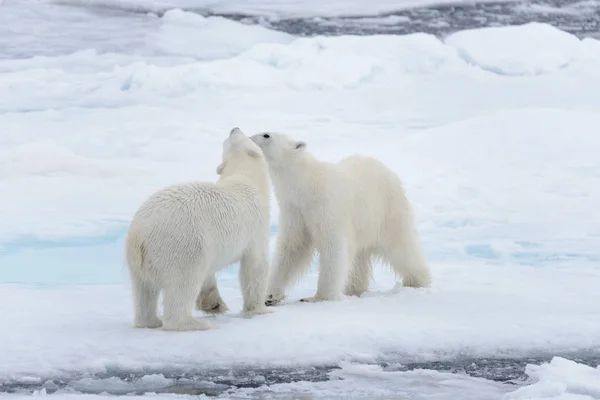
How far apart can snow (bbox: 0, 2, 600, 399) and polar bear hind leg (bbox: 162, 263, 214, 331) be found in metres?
0.12

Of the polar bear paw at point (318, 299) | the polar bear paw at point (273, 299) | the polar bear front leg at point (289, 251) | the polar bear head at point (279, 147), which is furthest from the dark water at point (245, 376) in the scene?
the polar bear head at point (279, 147)

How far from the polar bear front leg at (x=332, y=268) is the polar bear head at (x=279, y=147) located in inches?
22.9

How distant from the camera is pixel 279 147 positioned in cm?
594

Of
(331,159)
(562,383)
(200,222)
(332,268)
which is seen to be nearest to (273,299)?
(332,268)

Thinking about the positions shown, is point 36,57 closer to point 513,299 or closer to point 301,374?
point 513,299

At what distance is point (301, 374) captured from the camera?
13.8ft

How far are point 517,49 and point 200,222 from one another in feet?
32.7

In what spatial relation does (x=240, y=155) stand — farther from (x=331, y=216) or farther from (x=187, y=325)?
Answer: (x=187, y=325)

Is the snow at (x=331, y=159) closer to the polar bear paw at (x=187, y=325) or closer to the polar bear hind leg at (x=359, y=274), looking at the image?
the polar bear paw at (x=187, y=325)

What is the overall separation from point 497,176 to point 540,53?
12.0 ft

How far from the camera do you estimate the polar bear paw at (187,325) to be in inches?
185

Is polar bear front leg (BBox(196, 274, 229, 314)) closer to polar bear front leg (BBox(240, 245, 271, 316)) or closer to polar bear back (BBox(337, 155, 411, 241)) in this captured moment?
polar bear front leg (BBox(240, 245, 271, 316))

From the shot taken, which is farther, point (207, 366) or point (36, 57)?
point (36, 57)

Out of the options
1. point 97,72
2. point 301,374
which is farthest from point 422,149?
point 301,374
